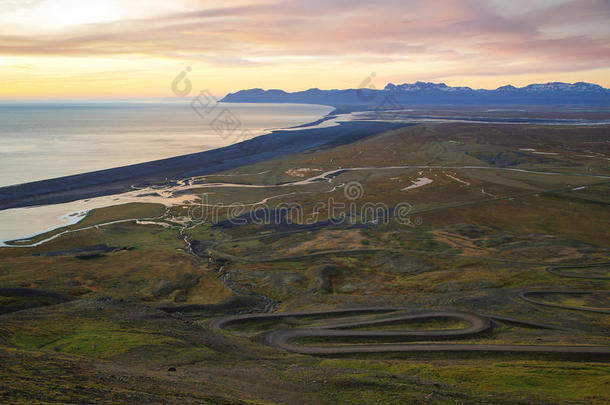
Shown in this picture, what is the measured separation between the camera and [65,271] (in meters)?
80.0

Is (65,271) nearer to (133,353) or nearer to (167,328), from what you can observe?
(167,328)

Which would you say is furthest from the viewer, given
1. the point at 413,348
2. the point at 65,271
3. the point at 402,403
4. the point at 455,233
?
the point at 455,233

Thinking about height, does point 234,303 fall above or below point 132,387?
below

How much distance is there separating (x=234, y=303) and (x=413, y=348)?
2895cm

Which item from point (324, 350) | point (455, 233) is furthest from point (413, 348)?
point (455, 233)

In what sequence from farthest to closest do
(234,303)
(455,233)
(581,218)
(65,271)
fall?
(581,218) < (455,233) < (65,271) < (234,303)

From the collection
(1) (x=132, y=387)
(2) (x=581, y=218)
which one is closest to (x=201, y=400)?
(1) (x=132, y=387)

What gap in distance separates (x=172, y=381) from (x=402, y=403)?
17.5 m

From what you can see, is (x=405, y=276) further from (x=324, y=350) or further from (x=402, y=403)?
(x=402, y=403)

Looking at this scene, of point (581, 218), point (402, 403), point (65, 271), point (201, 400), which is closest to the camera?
point (201, 400)

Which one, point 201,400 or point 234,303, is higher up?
point 201,400

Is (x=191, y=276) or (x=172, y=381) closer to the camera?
(x=172, y=381)

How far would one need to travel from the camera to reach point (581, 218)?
116000 mm

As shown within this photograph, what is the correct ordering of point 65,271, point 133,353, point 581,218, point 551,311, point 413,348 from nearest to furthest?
point 133,353, point 413,348, point 551,311, point 65,271, point 581,218
